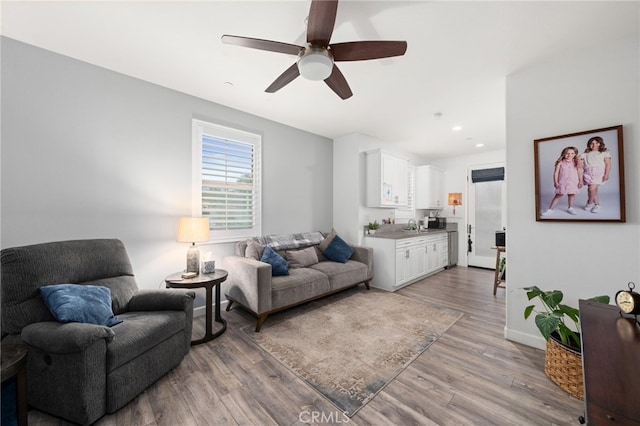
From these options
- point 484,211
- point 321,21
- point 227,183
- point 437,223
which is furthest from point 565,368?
point 484,211

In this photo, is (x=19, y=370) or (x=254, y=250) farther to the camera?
(x=254, y=250)

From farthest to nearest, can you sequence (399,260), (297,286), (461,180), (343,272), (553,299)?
(461,180)
(399,260)
(343,272)
(297,286)
(553,299)

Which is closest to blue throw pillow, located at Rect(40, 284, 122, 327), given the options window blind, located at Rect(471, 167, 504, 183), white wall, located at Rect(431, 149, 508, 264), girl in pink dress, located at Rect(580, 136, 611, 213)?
girl in pink dress, located at Rect(580, 136, 611, 213)

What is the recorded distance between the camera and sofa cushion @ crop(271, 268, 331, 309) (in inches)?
108

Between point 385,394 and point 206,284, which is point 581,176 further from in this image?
point 206,284

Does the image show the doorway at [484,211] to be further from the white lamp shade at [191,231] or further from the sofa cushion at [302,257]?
the white lamp shade at [191,231]

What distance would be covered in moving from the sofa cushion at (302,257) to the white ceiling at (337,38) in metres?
2.06

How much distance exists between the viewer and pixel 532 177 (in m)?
2.33

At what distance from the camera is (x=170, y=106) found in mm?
2855

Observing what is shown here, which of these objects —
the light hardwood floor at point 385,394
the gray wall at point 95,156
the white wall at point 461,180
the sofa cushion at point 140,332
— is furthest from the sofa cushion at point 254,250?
the white wall at point 461,180

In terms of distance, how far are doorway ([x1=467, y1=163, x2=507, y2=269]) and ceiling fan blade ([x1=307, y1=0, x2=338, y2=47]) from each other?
5357mm

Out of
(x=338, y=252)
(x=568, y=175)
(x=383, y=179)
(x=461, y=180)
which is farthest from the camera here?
(x=461, y=180)

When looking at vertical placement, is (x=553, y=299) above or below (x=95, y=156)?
below

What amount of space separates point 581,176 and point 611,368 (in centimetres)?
188
